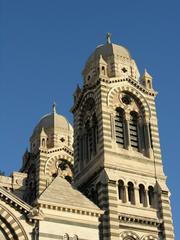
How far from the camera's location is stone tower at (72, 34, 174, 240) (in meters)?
35.8

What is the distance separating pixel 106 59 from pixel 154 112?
20.3 feet

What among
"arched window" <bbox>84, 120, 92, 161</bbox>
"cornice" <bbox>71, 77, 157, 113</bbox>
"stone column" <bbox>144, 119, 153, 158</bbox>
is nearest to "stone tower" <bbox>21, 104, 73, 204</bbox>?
"arched window" <bbox>84, 120, 92, 161</bbox>

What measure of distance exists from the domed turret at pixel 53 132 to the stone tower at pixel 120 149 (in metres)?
8.32

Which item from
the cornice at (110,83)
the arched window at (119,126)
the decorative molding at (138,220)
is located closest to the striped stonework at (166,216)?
the decorative molding at (138,220)

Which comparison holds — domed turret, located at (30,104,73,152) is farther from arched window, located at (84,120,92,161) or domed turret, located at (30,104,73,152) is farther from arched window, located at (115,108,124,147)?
arched window, located at (115,108,124,147)

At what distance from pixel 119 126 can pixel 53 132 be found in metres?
13.5

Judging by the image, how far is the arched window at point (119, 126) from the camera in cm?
3978

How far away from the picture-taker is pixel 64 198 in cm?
3350

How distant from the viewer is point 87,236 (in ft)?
107

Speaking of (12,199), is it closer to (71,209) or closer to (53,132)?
(71,209)

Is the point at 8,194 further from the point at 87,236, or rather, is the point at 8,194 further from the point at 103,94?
the point at 103,94

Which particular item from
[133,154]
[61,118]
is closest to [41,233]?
[133,154]

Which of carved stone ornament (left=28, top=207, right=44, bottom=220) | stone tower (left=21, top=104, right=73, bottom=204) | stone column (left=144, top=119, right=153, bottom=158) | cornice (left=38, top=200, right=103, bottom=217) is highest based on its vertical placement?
stone tower (left=21, top=104, right=73, bottom=204)

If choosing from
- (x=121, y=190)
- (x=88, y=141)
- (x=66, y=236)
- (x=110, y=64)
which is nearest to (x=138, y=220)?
(x=121, y=190)
